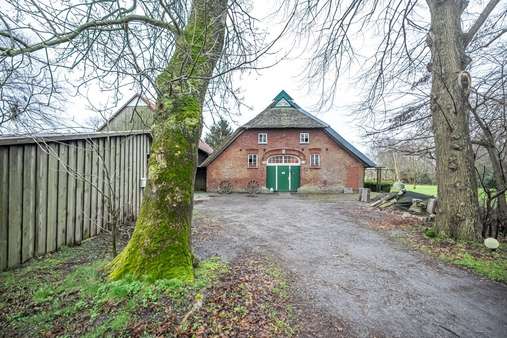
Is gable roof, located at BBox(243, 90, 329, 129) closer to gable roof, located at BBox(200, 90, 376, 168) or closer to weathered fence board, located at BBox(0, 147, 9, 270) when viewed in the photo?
gable roof, located at BBox(200, 90, 376, 168)

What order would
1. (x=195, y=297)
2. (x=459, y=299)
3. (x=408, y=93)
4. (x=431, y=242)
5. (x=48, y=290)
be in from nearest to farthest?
(x=195, y=297), (x=48, y=290), (x=459, y=299), (x=431, y=242), (x=408, y=93)

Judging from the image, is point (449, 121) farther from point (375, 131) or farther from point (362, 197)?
point (362, 197)

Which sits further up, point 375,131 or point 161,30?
point 161,30

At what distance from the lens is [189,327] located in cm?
203

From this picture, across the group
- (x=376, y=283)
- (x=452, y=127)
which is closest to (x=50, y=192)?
(x=376, y=283)

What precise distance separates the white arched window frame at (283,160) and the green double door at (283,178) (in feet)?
0.94

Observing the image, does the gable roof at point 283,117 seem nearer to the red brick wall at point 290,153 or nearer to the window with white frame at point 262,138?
the red brick wall at point 290,153

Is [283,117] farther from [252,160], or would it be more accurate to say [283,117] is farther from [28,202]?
[28,202]

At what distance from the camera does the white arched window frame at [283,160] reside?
17.4m

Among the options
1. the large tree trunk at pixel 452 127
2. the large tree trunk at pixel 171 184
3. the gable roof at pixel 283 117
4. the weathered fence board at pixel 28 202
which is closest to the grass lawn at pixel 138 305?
the large tree trunk at pixel 171 184

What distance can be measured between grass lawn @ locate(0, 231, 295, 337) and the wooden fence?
2.12 feet

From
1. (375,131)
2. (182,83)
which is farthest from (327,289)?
(375,131)

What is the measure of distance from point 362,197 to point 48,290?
13.4 m

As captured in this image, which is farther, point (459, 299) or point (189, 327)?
point (459, 299)
